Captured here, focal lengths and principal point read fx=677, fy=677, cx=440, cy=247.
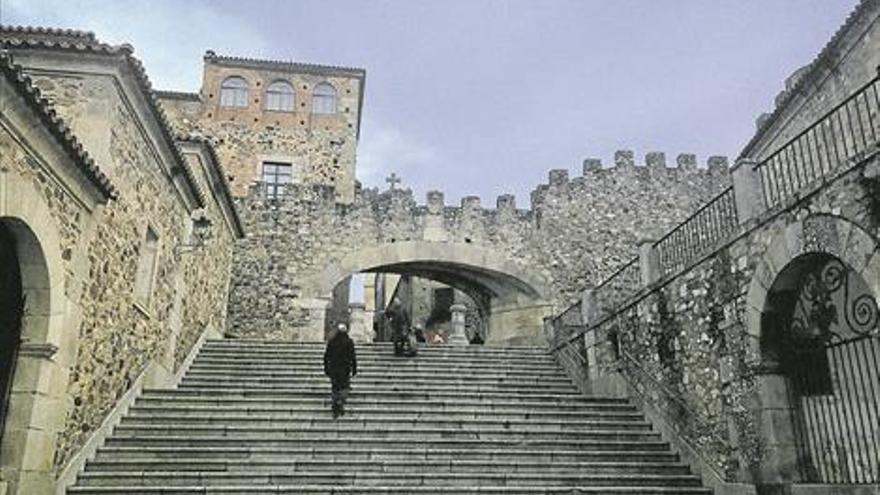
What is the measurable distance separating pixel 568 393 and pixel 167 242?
6656 millimetres

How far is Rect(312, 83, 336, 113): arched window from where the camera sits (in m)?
24.9

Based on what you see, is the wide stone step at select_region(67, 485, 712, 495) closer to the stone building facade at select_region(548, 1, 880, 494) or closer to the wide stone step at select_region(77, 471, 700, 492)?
the wide stone step at select_region(77, 471, 700, 492)

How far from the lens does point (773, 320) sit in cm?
715

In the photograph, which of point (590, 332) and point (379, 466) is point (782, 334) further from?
point (590, 332)

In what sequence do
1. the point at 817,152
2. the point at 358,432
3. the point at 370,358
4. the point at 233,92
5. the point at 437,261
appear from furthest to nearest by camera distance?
the point at 233,92
the point at 437,261
the point at 370,358
the point at 358,432
the point at 817,152

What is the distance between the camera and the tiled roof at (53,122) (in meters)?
4.98

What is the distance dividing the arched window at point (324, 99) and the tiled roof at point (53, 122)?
1807 cm

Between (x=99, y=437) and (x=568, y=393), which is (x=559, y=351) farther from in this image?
(x=99, y=437)

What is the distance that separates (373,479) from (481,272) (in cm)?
1036

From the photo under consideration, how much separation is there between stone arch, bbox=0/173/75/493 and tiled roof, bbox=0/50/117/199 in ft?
1.69

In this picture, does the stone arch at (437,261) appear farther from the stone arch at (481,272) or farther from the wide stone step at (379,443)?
the wide stone step at (379,443)

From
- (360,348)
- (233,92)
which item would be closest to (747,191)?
(360,348)

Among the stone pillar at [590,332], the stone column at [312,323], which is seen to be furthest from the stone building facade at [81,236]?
the stone pillar at [590,332]

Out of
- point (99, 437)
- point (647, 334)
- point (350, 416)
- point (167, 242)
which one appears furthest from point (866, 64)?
point (99, 437)
